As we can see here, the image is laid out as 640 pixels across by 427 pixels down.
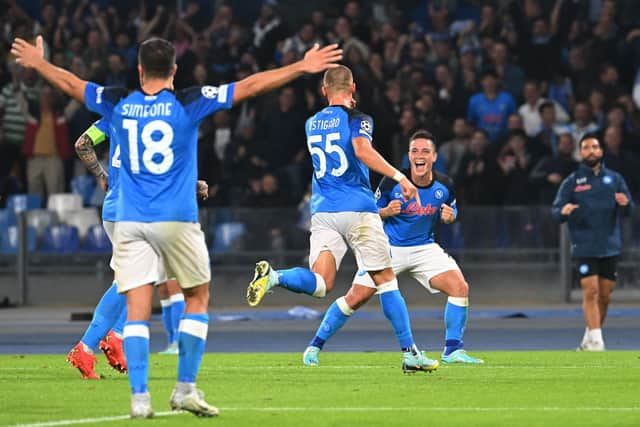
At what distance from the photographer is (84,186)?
27.8 m

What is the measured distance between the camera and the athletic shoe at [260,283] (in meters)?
13.3

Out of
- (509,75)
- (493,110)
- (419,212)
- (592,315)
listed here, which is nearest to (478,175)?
(493,110)

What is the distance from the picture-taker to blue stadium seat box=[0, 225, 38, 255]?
1024 inches

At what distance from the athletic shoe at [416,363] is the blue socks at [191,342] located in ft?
12.3

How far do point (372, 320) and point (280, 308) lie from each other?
1.90 meters

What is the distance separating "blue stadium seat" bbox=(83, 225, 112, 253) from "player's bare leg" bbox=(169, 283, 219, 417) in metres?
15.7

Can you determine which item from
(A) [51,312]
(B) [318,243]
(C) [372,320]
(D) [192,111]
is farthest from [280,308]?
(D) [192,111]

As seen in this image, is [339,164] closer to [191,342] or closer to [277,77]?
[277,77]

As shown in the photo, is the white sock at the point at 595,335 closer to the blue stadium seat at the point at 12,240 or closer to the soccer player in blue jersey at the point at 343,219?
the soccer player in blue jersey at the point at 343,219

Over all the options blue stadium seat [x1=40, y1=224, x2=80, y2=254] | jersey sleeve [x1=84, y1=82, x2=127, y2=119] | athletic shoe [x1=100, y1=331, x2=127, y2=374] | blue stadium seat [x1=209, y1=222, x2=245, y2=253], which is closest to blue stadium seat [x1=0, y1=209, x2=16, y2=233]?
blue stadium seat [x1=40, y1=224, x2=80, y2=254]

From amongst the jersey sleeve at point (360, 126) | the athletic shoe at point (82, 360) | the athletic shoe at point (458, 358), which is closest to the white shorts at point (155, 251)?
the athletic shoe at point (82, 360)

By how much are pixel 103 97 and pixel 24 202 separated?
1793 centimetres

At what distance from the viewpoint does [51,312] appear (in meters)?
25.2

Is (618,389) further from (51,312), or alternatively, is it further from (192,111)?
(51,312)
